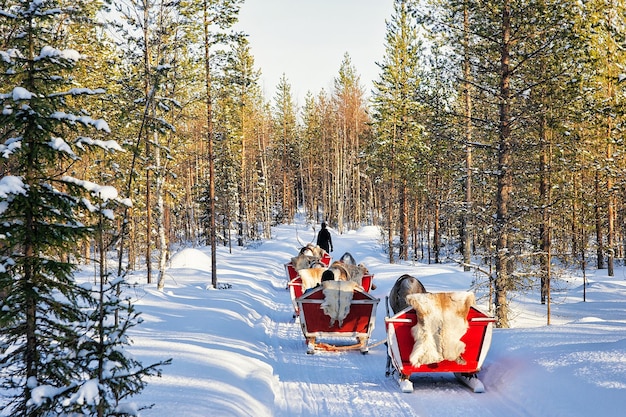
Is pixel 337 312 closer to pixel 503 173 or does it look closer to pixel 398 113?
pixel 503 173

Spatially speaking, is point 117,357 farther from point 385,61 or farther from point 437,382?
point 385,61

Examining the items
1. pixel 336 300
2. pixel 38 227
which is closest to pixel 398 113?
pixel 336 300

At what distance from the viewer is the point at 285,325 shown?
1372cm

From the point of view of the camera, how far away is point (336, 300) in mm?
10633

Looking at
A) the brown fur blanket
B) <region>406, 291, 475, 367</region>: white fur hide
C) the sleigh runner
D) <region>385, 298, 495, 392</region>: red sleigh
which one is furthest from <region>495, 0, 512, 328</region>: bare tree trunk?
<region>406, 291, 475, 367</region>: white fur hide

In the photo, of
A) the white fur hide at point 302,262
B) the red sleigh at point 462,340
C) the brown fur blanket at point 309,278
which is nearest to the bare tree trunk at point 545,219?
the brown fur blanket at point 309,278

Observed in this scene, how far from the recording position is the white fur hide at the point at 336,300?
10609 mm

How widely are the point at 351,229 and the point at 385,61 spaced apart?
105ft

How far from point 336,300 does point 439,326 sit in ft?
10.5

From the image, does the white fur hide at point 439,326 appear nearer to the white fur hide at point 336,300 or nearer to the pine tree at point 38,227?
the white fur hide at point 336,300

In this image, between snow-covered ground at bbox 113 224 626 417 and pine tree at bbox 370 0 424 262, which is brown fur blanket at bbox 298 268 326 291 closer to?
snow-covered ground at bbox 113 224 626 417

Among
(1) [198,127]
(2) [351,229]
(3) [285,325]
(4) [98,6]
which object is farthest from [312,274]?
(2) [351,229]

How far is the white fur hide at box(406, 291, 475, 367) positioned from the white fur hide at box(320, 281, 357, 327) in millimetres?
2886

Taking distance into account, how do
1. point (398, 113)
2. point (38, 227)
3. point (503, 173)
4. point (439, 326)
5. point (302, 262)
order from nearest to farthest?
→ point (38, 227) < point (439, 326) < point (503, 173) < point (302, 262) < point (398, 113)
